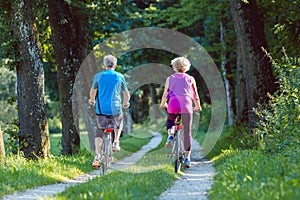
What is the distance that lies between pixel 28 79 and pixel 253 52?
20.9ft

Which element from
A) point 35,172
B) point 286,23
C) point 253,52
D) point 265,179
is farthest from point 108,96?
point 286,23

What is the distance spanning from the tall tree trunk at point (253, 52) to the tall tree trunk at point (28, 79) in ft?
19.2

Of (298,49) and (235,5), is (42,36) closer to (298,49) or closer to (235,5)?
(235,5)

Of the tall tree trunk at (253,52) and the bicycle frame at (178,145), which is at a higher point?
the tall tree trunk at (253,52)

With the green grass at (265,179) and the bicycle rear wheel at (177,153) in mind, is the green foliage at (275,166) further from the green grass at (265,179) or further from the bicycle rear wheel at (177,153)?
the bicycle rear wheel at (177,153)

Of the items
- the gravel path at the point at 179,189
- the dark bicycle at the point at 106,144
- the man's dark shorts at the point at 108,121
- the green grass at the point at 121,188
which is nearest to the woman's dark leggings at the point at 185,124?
the gravel path at the point at 179,189

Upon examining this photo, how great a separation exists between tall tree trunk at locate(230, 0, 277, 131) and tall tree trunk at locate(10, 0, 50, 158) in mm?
5844

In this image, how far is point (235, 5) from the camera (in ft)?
50.2

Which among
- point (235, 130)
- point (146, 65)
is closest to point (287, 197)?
point (235, 130)

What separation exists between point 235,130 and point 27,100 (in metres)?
8.86

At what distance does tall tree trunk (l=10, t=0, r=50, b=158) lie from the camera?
13.0m

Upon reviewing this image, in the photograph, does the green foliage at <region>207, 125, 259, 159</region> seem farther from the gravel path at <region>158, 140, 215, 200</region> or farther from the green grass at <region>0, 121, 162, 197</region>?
the green grass at <region>0, 121, 162, 197</region>

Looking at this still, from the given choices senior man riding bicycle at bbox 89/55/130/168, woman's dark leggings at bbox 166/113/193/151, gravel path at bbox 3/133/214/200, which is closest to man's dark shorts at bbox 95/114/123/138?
senior man riding bicycle at bbox 89/55/130/168

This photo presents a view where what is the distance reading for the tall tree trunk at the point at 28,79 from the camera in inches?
513
